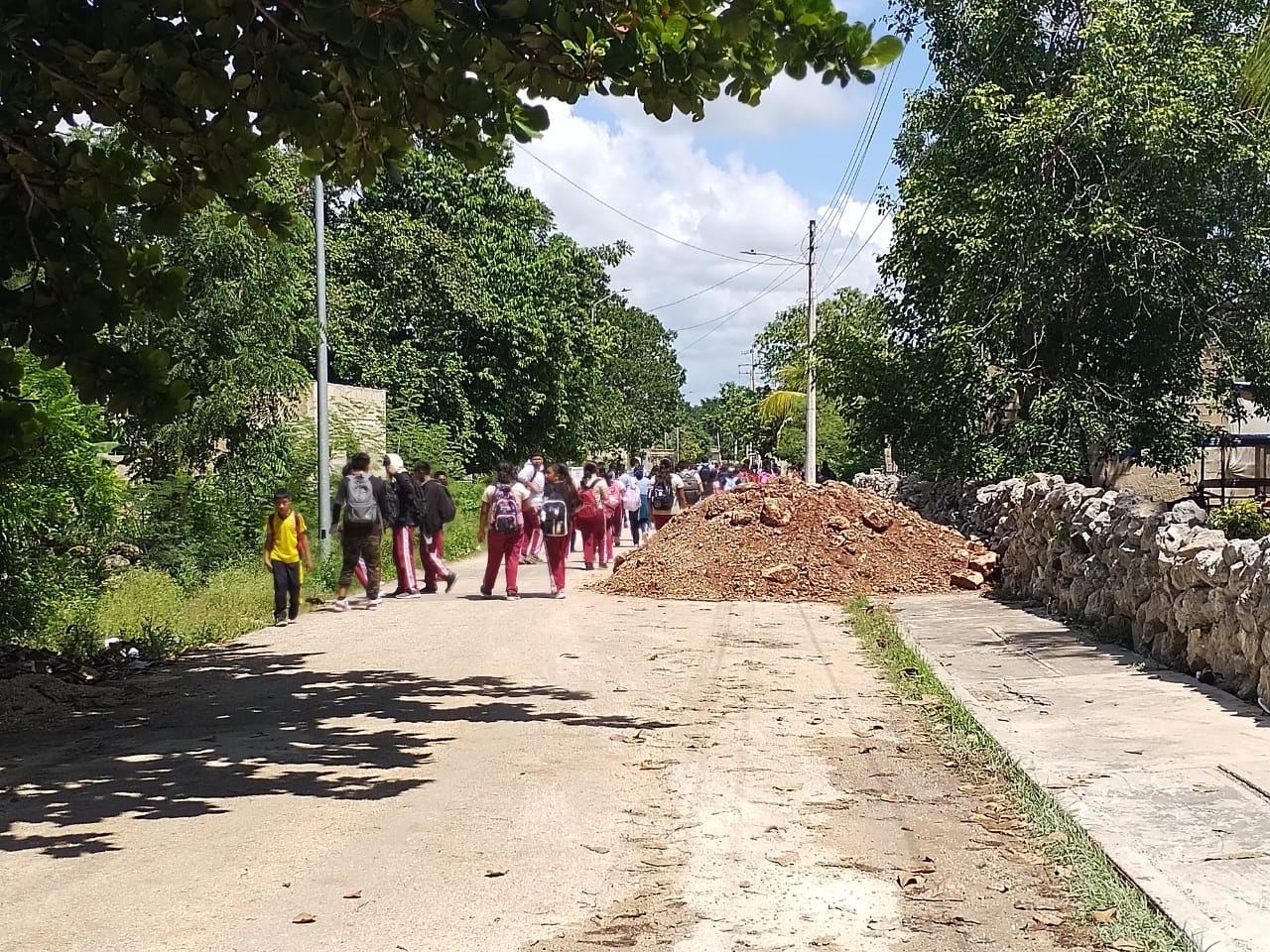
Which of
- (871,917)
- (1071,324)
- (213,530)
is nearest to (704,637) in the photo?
(213,530)

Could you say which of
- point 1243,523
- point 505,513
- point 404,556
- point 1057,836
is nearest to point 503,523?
point 505,513

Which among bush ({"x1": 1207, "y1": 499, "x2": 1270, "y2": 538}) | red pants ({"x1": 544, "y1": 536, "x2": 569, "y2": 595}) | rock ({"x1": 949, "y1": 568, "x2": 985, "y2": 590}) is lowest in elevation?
rock ({"x1": 949, "y1": 568, "x2": 985, "y2": 590})

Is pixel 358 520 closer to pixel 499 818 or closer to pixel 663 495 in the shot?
pixel 499 818

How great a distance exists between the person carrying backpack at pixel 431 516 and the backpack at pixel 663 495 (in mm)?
8999

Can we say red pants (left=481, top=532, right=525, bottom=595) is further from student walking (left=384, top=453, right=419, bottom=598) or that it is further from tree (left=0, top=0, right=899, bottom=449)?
tree (left=0, top=0, right=899, bottom=449)

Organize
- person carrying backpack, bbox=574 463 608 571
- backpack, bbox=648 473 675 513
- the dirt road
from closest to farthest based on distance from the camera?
the dirt road
person carrying backpack, bbox=574 463 608 571
backpack, bbox=648 473 675 513

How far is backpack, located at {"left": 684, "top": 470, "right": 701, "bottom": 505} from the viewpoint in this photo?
28.7m

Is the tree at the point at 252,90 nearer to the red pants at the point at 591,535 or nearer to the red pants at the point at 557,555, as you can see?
the red pants at the point at 557,555

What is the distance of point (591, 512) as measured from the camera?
22062mm

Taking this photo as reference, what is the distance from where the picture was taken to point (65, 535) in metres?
13.0

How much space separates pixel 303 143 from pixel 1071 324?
20.1 meters

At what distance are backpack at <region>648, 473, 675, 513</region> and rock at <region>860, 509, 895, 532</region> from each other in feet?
20.6

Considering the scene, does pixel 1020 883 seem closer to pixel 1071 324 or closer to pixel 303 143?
pixel 303 143

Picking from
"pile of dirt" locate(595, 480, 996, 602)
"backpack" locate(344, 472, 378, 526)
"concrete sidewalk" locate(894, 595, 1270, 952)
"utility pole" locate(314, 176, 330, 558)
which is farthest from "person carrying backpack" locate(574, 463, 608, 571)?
"concrete sidewalk" locate(894, 595, 1270, 952)
